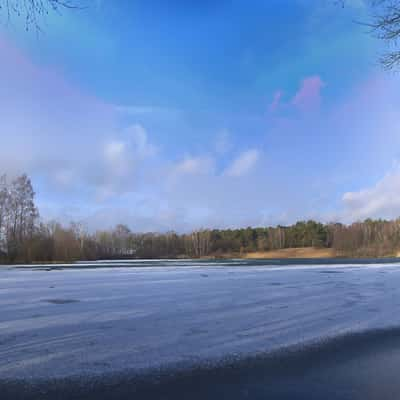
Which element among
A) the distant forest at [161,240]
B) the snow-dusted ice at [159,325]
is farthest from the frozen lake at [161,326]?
the distant forest at [161,240]

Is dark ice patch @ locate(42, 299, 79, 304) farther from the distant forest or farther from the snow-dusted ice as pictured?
the distant forest

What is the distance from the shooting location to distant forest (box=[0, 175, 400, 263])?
105 feet

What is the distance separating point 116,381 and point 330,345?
2.16 meters

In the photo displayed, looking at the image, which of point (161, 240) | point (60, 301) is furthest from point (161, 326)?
point (161, 240)

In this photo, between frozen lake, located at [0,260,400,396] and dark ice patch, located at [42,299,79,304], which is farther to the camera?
dark ice patch, located at [42,299,79,304]

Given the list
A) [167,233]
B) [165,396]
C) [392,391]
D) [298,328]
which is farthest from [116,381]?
[167,233]

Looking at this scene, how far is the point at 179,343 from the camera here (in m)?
3.60

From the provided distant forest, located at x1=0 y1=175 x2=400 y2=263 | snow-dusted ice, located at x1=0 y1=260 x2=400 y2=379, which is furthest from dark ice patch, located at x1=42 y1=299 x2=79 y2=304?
distant forest, located at x1=0 y1=175 x2=400 y2=263

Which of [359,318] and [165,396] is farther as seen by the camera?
[359,318]

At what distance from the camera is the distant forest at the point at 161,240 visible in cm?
3212

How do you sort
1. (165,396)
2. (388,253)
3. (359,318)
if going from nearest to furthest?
(165,396) < (359,318) < (388,253)

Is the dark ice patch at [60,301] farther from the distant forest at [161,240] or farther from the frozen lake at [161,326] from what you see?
the distant forest at [161,240]

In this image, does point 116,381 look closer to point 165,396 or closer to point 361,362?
point 165,396

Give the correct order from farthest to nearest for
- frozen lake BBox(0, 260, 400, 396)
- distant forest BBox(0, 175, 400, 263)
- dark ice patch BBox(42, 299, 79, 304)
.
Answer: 1. distant forest BBox(0, 175, 400, 263)
2. dark ice patch BBox(42, 299, 79, 304)
3. frozen lake BBox(0, 260, 400, 396)
